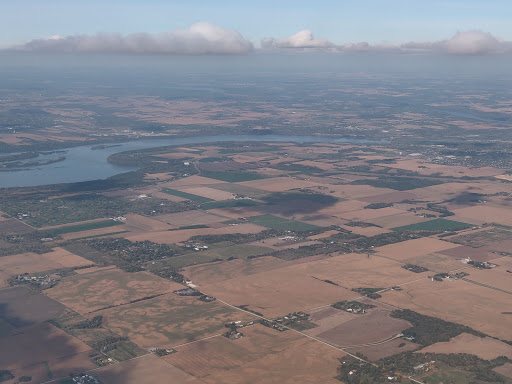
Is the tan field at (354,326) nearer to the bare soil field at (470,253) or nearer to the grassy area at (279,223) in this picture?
the bare soil field at (470,253)

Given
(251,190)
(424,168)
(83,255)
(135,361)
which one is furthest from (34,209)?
(424,168)

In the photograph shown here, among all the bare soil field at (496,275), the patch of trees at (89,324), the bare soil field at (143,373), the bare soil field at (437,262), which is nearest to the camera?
the bare soil field at (143,373)

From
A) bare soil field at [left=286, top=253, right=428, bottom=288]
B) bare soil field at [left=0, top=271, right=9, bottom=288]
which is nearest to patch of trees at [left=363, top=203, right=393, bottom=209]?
bare soil field at [left=286, top=253, right=428, bottom=288]

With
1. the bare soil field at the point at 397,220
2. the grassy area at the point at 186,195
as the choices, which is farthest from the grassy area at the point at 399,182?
the grassy area at the point at 186,195

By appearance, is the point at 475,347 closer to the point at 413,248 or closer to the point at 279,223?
the point at 413,248

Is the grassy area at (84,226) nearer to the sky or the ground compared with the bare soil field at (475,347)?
nearer to the ground

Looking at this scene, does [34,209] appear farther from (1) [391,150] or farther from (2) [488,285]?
(1) [391,150]
